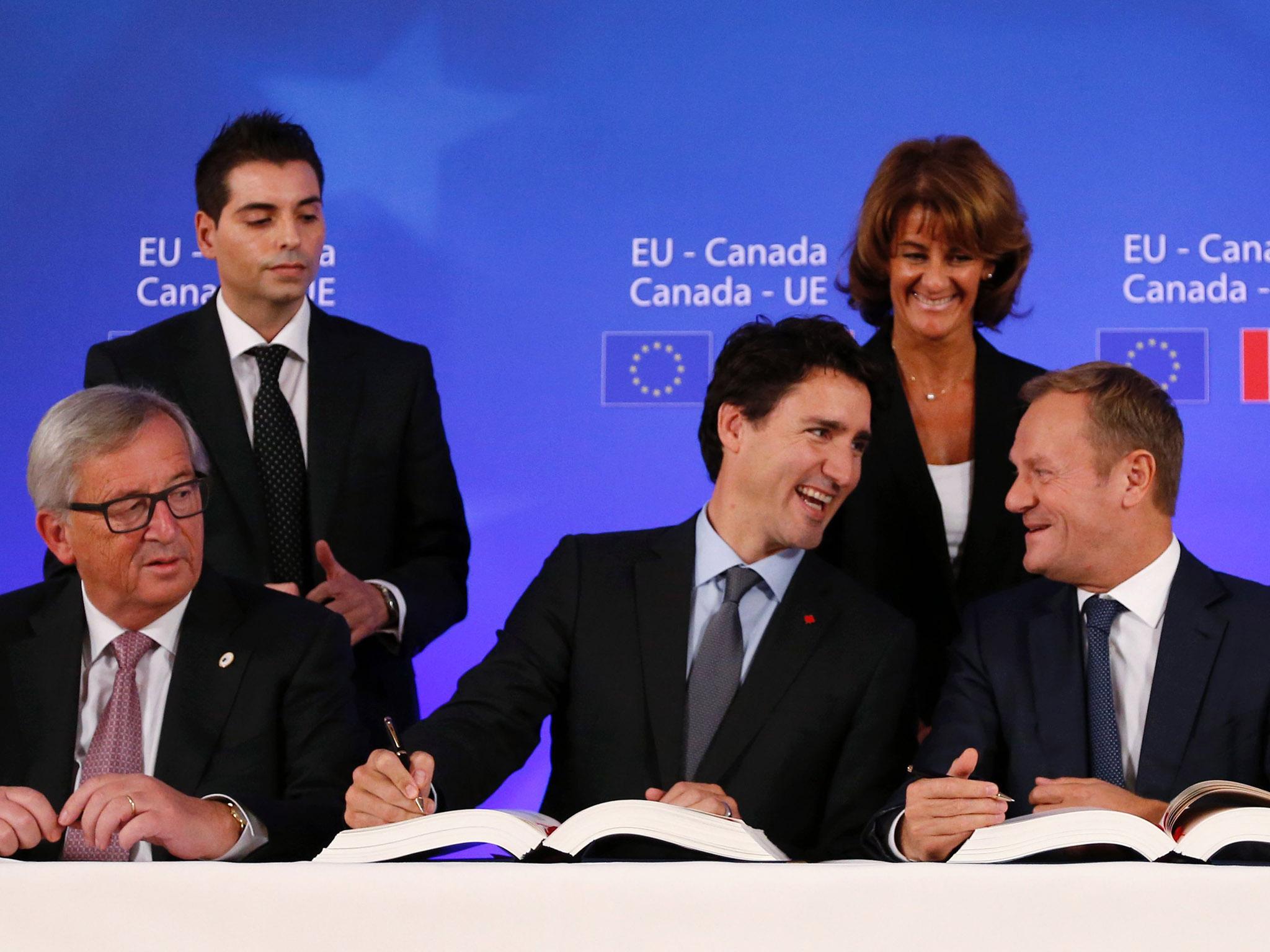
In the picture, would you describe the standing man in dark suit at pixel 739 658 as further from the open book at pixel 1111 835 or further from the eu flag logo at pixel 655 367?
the eu flag logo at pixel 655 367

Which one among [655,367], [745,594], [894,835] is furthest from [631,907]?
[655,367]

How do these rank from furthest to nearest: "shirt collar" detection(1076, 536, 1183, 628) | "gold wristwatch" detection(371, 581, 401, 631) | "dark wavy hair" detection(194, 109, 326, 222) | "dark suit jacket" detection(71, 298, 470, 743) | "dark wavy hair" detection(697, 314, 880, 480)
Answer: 1. "dark wavy hair" detection(194, 109, 326, 222)
2. "dark suit jacket" detection(71, 298, 470, 743)
3. "gold wristwatch" detection(371, 581, 401, 631)
4. "dark wavy hair" detection(697, 314, 880, 480)
5. "shirt collar" detection(1076, 536, 1183, 628)

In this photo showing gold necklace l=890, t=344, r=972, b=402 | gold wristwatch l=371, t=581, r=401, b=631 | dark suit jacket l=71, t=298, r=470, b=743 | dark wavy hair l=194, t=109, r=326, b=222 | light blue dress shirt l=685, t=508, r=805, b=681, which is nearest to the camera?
light blue dress shirt l=685, t=508, r=805, b=681

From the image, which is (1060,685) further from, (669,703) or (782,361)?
(782,361)

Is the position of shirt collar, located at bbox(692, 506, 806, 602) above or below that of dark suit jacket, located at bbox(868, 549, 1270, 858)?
above

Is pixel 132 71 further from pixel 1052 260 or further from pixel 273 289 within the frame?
pixel 1052 260

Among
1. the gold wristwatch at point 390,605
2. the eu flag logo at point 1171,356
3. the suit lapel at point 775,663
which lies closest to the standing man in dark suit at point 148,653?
the gold wristwatch at point 390,605

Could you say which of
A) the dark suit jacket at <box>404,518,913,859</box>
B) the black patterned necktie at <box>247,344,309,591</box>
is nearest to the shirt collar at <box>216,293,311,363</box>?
the black patterned necktie at <box>247,344,309,591</box>

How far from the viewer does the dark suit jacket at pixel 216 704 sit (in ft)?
9.16

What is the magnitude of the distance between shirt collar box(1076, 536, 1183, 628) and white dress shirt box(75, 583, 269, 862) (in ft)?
5.55

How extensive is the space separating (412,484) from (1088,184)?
7.24 feet

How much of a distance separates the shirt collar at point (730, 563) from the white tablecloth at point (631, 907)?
1.38m

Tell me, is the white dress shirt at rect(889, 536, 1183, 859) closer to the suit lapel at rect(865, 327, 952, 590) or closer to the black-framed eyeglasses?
the suit lapel at rect(865, 327, 952, 590)

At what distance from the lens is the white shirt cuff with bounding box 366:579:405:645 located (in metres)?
3.60
